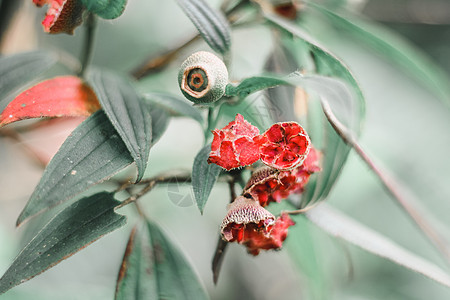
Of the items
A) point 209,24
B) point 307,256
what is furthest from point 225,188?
point 209,24

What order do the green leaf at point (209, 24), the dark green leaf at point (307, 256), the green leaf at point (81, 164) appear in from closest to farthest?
the green leaf at point (81, 164), the green leaf at point (209, 24), the dark green leaf at point (307, 256)

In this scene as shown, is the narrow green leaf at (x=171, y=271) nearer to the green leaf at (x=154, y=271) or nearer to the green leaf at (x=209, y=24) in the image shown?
the green leaf at (x=154, y=271)

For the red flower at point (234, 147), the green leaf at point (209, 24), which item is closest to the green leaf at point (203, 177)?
the red flower at point (234, 147)

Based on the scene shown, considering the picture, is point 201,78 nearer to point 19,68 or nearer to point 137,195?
point 137,195

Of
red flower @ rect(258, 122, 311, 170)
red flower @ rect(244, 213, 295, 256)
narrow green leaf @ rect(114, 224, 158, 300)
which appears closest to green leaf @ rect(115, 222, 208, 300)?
narrow green leaf @ rect(114, 224, 158, 300)

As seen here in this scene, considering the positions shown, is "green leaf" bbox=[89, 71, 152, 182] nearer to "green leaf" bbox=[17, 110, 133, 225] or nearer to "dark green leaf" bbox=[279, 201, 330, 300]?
"green leaf" bbox=[17, 110, 133, 225]

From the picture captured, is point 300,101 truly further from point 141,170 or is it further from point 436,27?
point 436,27
